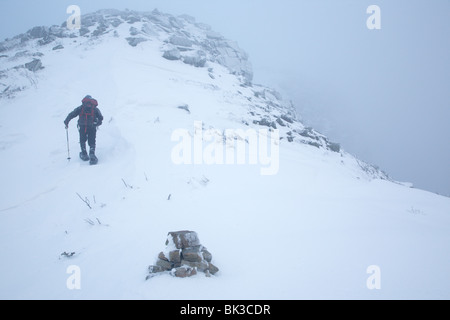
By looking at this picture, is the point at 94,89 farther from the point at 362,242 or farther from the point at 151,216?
the point at 362,242

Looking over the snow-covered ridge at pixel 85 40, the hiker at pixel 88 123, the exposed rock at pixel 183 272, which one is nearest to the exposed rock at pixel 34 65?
the snow-covered ridge at pixel 85 40

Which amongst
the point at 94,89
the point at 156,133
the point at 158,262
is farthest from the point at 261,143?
the point at 94,89

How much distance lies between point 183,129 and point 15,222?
4.87m

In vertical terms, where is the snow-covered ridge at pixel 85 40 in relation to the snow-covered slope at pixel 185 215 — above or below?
above

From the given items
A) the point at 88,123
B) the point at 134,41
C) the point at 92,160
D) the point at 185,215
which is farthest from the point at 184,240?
the point at 134,41

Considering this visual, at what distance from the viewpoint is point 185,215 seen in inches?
169

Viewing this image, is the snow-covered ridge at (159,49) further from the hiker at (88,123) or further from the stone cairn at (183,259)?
the stone cairn at (183,259)

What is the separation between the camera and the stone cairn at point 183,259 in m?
2.76

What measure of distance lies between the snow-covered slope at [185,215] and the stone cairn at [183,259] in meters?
0.12

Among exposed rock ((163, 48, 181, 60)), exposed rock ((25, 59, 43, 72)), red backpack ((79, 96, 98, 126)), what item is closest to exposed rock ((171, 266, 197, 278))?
red backpack ((79, 96, 98, 126))

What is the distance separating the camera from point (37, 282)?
9.82ft

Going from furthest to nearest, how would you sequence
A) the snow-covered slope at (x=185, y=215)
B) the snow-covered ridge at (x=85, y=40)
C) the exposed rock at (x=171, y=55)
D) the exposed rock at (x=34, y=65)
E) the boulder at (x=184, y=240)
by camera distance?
1. the exposed rock at (x=171, y=55)
2. the exposed rock at (x=34, y=65)
3. the snow-covered ridge at (x=85, y=40)
4. the boulder at (x=184, y=240)
5. the snow-covered slope at (x=185, y=215)

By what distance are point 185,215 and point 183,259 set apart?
4.74ft

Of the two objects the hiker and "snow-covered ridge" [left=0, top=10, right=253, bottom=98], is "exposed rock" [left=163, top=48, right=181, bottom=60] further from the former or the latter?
the hiker
